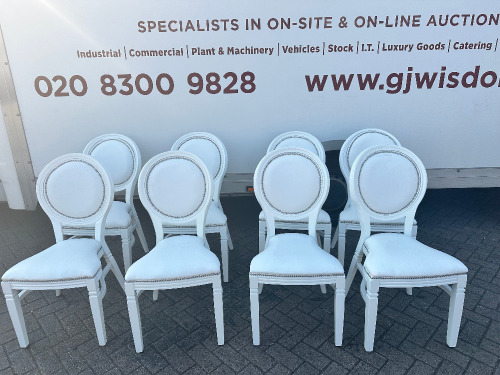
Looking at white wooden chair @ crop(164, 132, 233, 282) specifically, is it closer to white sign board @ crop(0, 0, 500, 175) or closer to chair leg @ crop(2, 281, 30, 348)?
white sign board @ crop(0, 0, 500, 175)

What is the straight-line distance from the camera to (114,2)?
302cm

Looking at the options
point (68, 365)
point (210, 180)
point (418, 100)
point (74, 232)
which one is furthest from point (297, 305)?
point (418, 100)

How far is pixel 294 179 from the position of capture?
8.34ft

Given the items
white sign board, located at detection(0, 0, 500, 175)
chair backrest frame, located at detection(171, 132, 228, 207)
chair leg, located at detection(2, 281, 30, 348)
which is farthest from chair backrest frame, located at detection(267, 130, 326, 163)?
chair leg, located at detection(2, 281, 30, 348)

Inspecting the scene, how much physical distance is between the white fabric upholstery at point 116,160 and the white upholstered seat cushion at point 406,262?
83.5 inches

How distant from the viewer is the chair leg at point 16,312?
2.19 meters

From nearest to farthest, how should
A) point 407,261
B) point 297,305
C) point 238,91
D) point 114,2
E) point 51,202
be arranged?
point 407,261 → point 51,202 → point 297,305 → point 114,2 → point 238,91

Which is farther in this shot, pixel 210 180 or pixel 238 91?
pixel 238 91

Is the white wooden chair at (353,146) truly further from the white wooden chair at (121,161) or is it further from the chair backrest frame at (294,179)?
the white wooden chair at (121,161)

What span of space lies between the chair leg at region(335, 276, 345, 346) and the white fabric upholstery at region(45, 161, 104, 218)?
1699 mm

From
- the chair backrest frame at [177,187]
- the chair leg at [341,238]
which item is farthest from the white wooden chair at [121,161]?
the chair leg at [341,238]

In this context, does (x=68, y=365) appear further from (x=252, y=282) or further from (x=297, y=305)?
(x=297, y=305)

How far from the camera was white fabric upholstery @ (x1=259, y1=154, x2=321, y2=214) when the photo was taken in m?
2.54

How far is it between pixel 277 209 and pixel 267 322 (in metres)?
0.80
